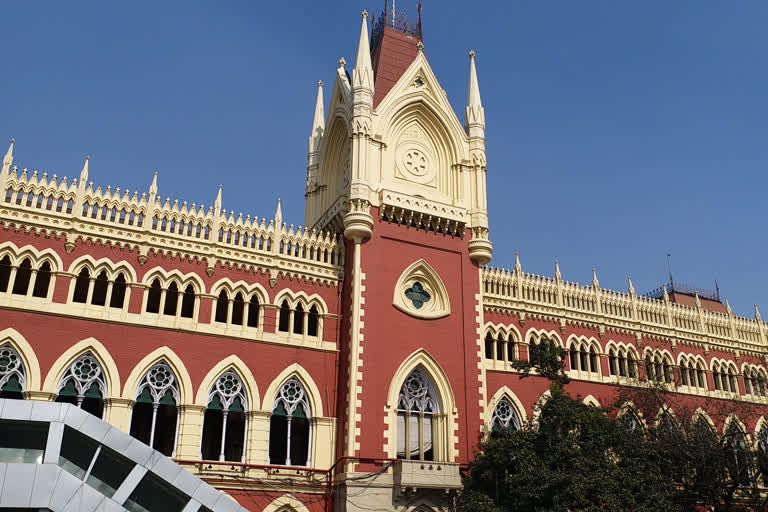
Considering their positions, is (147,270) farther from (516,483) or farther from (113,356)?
(516,483)

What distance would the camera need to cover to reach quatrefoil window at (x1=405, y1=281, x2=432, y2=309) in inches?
1056

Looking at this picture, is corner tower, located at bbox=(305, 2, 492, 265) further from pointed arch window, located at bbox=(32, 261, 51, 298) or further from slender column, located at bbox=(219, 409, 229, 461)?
pointed arch window, located at bbox=(32, 261, 51, 298)

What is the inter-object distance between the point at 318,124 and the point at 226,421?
16236 mm

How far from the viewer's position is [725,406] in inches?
1233

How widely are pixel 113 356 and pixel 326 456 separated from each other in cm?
757

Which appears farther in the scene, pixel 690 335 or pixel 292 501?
pixel 690 335

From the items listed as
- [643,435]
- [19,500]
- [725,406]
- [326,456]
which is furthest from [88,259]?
[725,406]

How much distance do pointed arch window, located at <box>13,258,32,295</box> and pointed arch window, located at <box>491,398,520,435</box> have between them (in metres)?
17.0

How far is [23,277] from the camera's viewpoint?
23.1 metres

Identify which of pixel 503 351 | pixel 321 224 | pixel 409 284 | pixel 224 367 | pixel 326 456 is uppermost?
pixel 321 224

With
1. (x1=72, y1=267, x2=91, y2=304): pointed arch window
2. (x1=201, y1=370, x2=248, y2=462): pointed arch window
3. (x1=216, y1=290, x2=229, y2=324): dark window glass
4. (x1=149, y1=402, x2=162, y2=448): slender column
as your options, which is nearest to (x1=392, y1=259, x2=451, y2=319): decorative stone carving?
(x1=216, y1=290, x2=229, y2=324): dark window glass

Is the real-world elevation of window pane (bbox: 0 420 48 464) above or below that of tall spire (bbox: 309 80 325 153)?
below

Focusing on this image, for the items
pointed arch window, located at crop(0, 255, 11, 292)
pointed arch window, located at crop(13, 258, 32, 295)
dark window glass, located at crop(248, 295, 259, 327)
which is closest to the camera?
pointed arch window, located at crop(0, 255, 11, 292)

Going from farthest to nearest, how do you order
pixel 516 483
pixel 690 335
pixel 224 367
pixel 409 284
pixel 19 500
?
1. pixel 690 335
2. pixel 409 284
3. pixel 224 367
4. pixel 516 483
5. pixel 19 500
